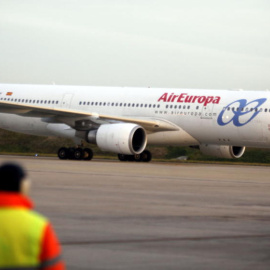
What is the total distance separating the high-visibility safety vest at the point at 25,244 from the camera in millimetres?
3291

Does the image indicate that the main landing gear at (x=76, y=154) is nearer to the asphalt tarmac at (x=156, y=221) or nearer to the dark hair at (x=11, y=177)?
the asphalt tarmac at (x=156, y=221)

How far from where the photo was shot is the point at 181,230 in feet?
34.4

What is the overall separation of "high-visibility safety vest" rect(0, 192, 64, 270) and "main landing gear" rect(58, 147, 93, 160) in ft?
103

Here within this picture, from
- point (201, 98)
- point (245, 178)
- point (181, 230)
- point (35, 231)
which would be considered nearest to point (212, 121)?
point (201, 98)

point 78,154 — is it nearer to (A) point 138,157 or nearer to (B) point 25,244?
(A) point 138,157

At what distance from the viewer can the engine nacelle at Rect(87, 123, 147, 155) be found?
32.1 metres

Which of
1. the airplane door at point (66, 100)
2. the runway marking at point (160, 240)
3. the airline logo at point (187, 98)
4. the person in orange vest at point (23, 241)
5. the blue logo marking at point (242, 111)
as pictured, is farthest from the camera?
the airplane door at point (66, 100)

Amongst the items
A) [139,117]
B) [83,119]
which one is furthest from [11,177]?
[139,117]

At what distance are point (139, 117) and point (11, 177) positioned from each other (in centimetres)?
3215

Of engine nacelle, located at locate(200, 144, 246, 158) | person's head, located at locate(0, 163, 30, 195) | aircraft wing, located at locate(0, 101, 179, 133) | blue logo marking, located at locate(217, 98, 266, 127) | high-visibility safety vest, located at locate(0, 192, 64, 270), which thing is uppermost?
blue logo marking, located at locate(217, 98, 266, 127)

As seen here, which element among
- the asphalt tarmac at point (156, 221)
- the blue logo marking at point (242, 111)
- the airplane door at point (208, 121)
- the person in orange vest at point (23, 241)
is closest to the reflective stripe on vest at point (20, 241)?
the person in orange vest at point (23, 241)

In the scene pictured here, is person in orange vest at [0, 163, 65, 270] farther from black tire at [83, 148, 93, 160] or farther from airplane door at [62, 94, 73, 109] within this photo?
airplane door at [62, 94, 73, 109]

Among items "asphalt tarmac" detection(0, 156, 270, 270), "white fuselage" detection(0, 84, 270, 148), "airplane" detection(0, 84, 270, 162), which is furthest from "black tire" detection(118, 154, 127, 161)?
"asphalt tarmac" detection(0, 156, 270, 270)

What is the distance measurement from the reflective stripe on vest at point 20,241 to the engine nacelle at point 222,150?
3278cm
